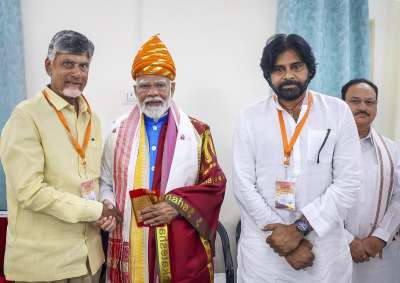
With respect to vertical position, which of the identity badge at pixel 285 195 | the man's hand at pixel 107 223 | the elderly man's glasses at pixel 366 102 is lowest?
the man's hand at pixel 107 223

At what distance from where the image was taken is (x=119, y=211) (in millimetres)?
1995

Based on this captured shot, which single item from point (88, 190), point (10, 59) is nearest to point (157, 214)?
point (88, 190)

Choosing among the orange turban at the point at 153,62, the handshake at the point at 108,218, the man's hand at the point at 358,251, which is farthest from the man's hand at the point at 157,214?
the man's hand at the point at 358,251

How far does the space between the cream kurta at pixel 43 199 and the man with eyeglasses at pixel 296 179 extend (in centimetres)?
81

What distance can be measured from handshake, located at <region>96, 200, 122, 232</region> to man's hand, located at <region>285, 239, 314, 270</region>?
0.89 meters

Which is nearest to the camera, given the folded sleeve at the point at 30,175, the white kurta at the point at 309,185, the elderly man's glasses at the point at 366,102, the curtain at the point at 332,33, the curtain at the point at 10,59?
the folded sleeve at the point at 30,175

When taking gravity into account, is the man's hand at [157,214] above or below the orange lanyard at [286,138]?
below

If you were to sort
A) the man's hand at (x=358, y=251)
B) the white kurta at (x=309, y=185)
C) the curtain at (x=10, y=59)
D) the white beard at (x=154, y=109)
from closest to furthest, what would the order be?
the white kurta at (x=309, y=185), the white beard at (x=154, y=109), the man's hand at (x=358, y=251), the curtain at (x=10, y=59)

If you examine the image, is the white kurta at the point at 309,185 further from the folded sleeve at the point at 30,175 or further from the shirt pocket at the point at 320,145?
the folded sleeve at the point at 30,175

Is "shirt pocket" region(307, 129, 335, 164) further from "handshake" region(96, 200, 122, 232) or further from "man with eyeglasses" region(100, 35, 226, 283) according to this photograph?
"handshake" region(96, 200, 122, 232)

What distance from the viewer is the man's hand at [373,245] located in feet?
7.16

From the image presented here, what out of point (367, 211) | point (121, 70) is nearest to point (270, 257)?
point (367, 211)

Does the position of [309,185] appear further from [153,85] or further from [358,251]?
[153,85]

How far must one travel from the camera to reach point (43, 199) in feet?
5.63
